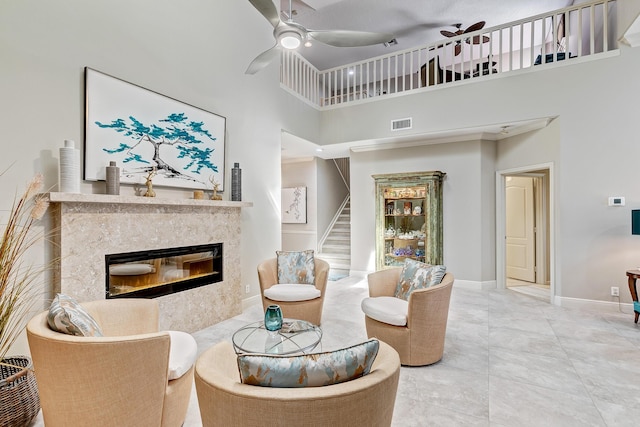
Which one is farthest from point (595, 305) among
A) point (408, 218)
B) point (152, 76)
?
point (152, 76)

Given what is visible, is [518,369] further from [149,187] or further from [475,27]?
[475,27]

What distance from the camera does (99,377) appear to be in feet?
4.89

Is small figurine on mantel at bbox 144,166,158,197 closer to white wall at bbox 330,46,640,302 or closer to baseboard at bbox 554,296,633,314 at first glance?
white wall at bbox 330,46,640,302

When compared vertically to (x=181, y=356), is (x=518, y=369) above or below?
below

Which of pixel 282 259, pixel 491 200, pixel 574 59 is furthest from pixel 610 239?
pixel 282 259

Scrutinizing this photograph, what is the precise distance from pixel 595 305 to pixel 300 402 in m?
5.03

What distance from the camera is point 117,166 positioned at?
298 centimetres

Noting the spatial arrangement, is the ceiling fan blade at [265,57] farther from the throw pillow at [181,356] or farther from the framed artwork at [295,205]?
the framed artwork at [295,205]

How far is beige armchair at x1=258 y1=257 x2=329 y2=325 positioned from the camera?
3516 mm

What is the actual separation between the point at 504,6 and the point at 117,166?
23.0 ft

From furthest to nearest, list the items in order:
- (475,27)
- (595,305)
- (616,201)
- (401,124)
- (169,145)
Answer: (401,124)
(475,27)
(595,305)
(616,201)
(169,145)

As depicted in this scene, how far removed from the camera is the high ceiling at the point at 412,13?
19.4 feet

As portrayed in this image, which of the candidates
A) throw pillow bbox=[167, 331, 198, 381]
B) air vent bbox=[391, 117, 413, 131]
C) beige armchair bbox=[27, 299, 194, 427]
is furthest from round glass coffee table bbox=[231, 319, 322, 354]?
air vent bbox=[391, 117, 413, 131]

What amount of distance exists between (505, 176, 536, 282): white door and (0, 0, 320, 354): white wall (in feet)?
14.7
